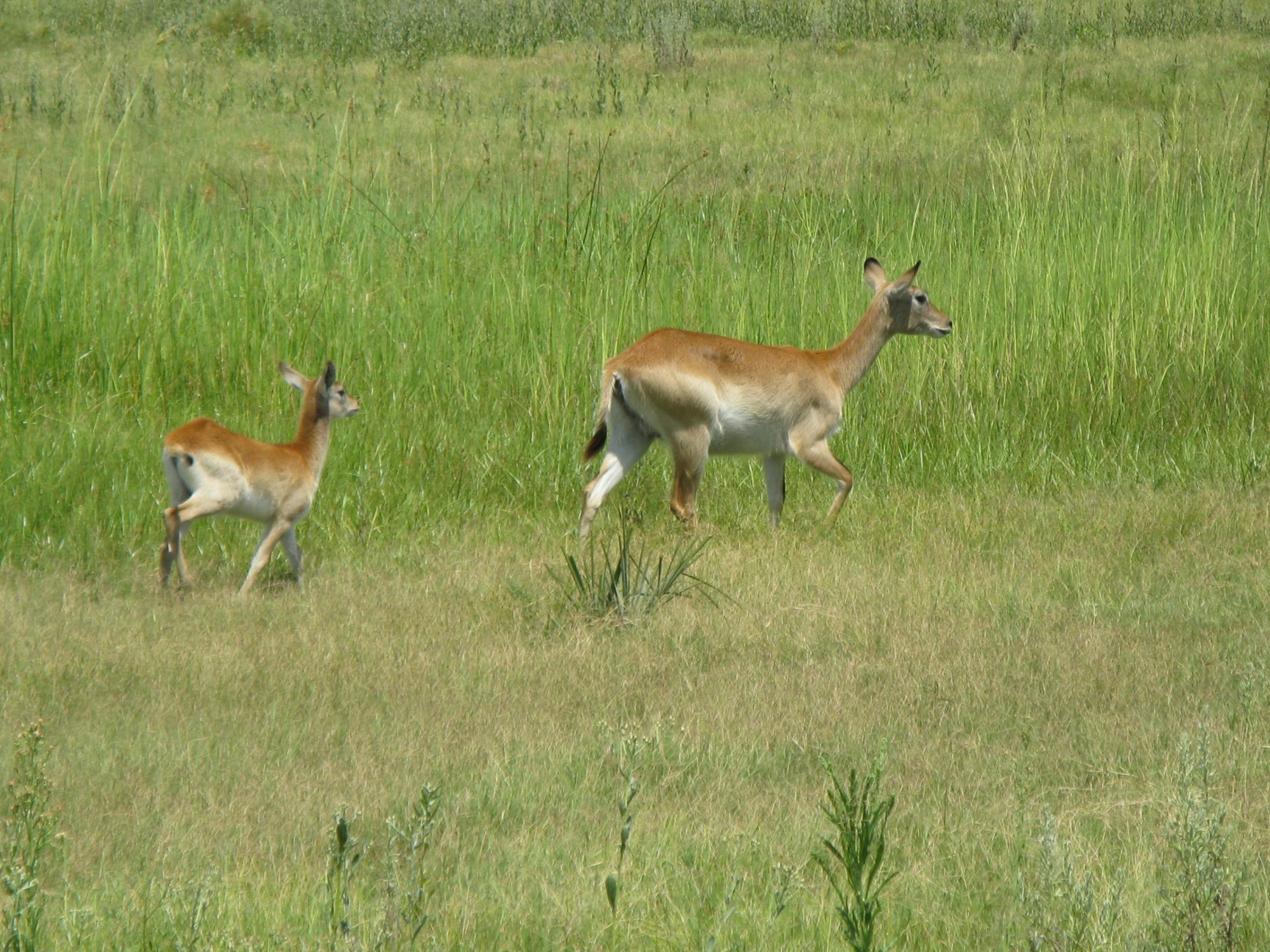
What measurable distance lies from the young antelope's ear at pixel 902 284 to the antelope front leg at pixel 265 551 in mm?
3952

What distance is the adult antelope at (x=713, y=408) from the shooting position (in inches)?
303

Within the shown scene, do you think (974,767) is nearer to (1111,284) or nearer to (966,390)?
(966,390)

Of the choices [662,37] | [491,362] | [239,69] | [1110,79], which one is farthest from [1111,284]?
[239,69]

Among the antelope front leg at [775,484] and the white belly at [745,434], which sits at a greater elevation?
the white belly at [745,434]

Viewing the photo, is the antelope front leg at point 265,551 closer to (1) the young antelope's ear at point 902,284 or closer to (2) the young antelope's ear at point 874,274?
(1) the young antelope's ear at point 902,284

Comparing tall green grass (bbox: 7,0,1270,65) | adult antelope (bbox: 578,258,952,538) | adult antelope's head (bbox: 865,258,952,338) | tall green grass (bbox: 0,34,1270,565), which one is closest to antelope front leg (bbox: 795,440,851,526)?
adult antelope (bbox: 578,258,952,538)

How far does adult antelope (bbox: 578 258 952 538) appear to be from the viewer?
25.3 feet

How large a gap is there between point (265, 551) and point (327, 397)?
0.93 meters

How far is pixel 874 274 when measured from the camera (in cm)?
934

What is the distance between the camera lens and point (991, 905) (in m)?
4.02

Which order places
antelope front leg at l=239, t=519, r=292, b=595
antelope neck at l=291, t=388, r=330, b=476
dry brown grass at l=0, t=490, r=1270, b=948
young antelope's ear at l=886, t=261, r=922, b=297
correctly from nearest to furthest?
dry brown grass at l=0, t=490, r=1270, b=948 → antelope front leg at l=239, t=519, r=292, b=595 → antelope neck at l=291, t=388, r=330, b=476 → young antelope's ear at l=886, t=261, r=922, b=297

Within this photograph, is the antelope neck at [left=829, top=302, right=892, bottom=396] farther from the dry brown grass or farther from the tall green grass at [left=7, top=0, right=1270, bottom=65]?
the tall green grass at [left=7, top=0, right=1270, bottom=65]

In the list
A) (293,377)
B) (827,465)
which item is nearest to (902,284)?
(827,465)

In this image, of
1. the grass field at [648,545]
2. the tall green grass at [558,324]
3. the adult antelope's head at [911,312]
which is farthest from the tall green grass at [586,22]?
the adult antelope's head at [911,312]
